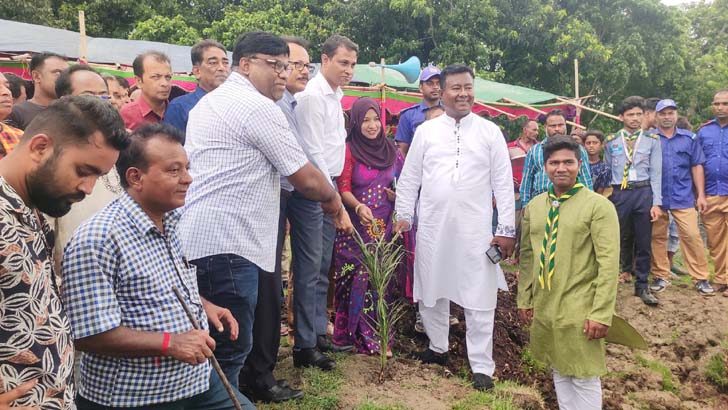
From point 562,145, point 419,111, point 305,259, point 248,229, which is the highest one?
point 419,111

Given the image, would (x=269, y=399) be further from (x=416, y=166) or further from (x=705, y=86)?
(x=705, y=86)

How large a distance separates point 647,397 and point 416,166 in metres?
2.83

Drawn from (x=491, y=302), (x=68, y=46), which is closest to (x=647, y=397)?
(x=491, y=302)

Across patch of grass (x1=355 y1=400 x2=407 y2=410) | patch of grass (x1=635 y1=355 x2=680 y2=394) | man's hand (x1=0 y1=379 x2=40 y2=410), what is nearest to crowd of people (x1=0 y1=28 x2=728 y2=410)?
man's hand (x1=0 y1=379 x2=40 y2=410)

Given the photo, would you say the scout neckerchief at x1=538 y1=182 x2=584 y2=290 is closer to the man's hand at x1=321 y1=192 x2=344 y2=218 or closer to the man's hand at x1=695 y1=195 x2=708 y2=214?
the man's hand at x1=321 y1=192 x2=344 y2=218

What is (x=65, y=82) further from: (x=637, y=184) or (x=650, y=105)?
(x=650, y=105)

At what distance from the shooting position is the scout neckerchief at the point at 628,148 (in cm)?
639

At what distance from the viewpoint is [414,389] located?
12.5ft

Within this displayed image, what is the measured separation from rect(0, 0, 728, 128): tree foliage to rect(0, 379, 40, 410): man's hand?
13.9 meters

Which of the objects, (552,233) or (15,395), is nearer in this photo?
(15,395)

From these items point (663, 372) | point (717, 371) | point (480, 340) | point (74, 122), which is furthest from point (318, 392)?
point (717, 371)

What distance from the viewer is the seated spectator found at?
13.0 ft

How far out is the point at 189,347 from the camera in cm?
184

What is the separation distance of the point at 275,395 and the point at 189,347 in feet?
5.20
